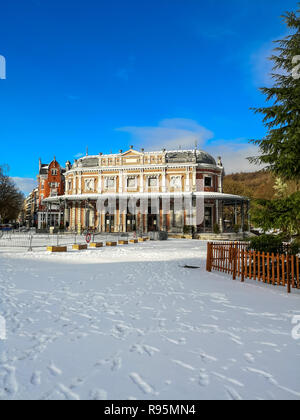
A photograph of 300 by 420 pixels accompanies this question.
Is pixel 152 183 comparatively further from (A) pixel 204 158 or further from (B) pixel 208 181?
(A) pixel 204 158

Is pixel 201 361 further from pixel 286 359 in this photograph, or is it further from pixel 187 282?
pixel 187 282

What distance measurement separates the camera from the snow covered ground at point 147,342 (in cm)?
250

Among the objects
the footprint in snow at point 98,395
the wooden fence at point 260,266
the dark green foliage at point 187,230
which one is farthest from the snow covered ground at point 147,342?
the dark green foliage at point 187,230

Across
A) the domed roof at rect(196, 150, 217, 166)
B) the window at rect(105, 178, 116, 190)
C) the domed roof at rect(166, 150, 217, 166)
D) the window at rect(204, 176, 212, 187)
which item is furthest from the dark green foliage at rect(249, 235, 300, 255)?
A: the window at rect(105, 178, 116, 190)

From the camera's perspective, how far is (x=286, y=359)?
3082mm

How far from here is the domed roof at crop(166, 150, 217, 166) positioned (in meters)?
31.8

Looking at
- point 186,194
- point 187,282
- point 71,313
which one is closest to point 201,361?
point 71,313

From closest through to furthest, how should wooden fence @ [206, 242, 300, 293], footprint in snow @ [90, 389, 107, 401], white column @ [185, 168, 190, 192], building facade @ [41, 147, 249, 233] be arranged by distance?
footprint in snow @ [90, 389, 107, 401] → wooden fence @ [206, 242, 300, 293] → building facade @ [41, 147, 249, 233] → white column @ [185, 168, 190, 192]

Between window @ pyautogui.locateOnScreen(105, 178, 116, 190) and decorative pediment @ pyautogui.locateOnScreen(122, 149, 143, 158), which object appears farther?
window @ pyautogui.locateOnScreen(105, 178, 116, 190)

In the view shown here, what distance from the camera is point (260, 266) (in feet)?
25.2

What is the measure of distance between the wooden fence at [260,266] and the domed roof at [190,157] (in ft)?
77.7

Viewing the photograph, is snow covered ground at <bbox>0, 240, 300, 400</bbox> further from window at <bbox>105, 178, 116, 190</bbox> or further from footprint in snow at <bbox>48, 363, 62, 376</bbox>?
window at <bbox>105, 178, 116, 190</bbox>

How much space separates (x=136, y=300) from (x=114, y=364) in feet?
8.16

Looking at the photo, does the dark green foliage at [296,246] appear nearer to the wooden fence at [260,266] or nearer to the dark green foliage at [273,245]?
the dark green foliage at [273,245]
